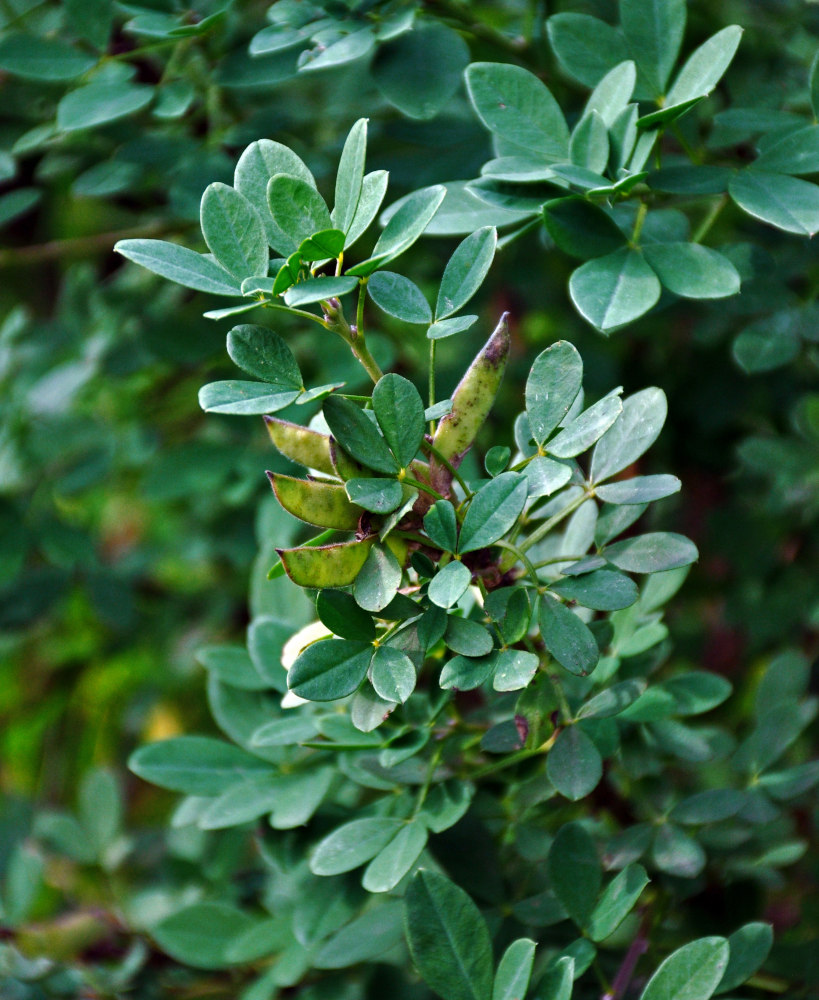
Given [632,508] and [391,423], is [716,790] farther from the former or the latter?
[391,423]

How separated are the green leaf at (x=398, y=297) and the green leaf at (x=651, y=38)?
10.8 inches

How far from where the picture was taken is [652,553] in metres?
0.51

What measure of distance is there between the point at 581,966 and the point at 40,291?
1777mm

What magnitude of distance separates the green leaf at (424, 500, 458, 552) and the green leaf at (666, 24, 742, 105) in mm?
277

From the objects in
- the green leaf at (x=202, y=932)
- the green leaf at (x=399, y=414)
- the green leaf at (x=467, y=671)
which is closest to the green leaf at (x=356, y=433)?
the green leaf at (x=399, y=414)

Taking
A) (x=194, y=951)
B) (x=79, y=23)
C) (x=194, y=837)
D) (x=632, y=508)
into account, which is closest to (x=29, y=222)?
(x=79, y=23)

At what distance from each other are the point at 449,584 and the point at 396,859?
193 mm

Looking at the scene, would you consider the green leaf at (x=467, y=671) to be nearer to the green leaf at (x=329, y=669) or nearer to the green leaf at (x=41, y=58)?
the green leaf at (x=329, y=669)

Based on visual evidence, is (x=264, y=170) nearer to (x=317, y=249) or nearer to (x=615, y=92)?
(x=317, y=249)

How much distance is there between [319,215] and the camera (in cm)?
47

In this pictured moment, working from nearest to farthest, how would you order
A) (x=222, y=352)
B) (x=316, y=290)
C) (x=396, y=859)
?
(x=316, y=290)
(x=396, y=859)
(x=222, y=352)

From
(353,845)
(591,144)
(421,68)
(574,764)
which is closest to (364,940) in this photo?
(353,845)

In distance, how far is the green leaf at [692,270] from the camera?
545 millimetres

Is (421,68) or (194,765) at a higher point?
(421,68)
